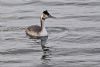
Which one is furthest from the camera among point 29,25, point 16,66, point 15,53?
point 29,25

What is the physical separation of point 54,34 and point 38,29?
111 cm

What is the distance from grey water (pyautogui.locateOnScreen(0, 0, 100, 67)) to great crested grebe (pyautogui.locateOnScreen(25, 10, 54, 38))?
Answer: 36 centimetres

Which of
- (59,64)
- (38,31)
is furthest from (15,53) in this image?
(38,31)

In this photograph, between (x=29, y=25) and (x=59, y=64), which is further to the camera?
(x=29, y=25)

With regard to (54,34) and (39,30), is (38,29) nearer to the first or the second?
(39,30)

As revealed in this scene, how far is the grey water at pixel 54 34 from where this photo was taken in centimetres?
2233

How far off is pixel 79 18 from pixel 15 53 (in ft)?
22.7

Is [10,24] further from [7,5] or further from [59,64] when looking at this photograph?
[59,64]

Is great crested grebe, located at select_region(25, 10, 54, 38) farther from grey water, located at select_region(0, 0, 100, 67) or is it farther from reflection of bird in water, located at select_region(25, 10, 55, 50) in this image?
grey water, located at select_region(0, 0, 100, 67)

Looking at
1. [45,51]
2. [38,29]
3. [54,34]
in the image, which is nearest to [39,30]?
[38,29]

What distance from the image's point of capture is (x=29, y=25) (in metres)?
28.5

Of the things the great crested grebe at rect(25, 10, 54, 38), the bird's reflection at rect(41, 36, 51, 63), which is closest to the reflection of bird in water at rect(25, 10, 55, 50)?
the great crested grebe at rect(25, 10, 54, 38)

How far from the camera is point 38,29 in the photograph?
90.0ft

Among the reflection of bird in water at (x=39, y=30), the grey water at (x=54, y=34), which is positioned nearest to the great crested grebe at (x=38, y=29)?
the reflection of bird in water at (x=39, y=30)
